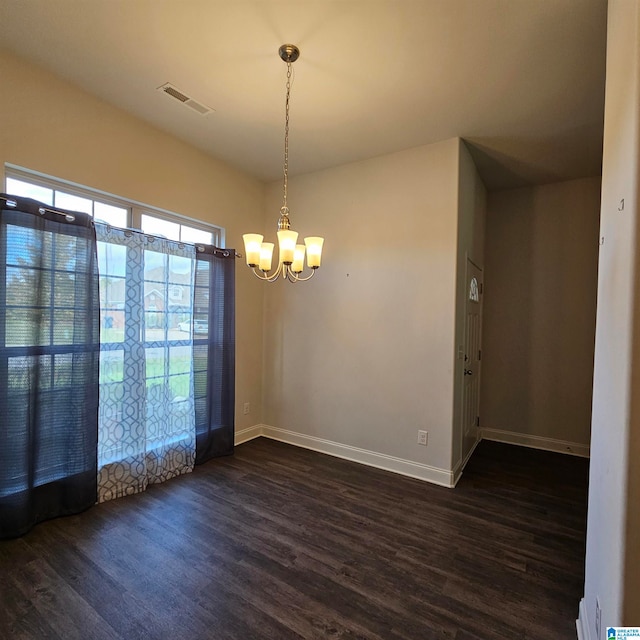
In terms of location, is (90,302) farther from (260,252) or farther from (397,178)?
(397,178)

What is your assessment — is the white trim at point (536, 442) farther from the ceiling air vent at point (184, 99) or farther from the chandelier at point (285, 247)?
the ceiling air vent at point (184, 99)

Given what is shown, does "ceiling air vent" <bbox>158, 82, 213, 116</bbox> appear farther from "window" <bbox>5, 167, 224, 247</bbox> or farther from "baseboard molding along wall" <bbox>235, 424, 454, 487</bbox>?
"baseboard molding along wall" <bbox>235, 424, 454, 487</bbox>

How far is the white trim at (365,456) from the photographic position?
3014 millimetres

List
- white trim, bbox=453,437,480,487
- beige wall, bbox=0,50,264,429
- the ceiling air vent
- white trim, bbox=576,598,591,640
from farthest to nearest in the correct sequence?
white trim, bbox=453,437,480,487 → the ceiling air vent → beige wall, bbox=0,50,264,429 → white trim, bbox=576,598,591,640

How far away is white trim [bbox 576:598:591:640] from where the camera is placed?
1409 mm

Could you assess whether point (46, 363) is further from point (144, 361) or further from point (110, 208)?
point (110, 208)

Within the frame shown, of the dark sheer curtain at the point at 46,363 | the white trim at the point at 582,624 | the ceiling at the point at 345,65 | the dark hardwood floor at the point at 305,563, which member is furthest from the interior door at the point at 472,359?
the dark sheer curtain at the point at 46,363

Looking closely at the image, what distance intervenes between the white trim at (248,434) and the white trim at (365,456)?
0.20ft

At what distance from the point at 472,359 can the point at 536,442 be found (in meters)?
1.36

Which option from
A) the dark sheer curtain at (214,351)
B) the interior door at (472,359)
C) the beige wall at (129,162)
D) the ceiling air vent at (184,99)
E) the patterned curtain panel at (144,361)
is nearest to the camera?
the beige wall at (129,162)

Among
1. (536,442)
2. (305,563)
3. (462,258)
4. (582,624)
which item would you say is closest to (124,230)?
(305,563)

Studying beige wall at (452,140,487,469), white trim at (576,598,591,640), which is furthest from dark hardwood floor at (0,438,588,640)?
beige wall at (452,140,487,469)

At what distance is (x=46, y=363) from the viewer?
7.36ft

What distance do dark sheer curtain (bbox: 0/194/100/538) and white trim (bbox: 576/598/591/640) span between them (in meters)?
2.98
